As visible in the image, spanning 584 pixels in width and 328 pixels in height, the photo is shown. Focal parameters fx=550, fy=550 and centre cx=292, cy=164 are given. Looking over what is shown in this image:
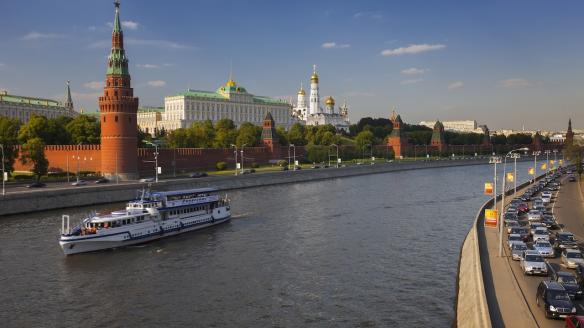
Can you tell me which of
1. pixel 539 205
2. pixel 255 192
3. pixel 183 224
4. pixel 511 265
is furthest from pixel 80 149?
pixel 511 265

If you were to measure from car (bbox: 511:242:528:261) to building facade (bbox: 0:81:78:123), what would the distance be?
432 feet

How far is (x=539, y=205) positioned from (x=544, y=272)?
24.2m

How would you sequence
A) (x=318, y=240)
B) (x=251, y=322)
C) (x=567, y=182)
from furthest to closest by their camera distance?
1. (x=567, y=182)
2. (x=318, y=240)
3. (x=251, y=322)

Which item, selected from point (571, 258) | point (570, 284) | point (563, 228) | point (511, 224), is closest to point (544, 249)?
point (571, 258)

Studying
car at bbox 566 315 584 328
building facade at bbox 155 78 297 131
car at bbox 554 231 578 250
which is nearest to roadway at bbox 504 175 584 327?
car at bbox 554 231 578 250

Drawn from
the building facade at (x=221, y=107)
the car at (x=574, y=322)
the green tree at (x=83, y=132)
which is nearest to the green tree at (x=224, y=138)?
the green tree at (x=83, y=132)

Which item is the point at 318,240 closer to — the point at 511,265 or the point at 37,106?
the point at 511,265

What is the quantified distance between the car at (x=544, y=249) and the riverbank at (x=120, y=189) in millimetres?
42397

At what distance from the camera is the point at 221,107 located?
570ft

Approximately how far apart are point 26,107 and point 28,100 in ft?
21.1

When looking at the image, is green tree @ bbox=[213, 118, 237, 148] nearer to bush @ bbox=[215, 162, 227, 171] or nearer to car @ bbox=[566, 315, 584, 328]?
bush @ bbox=[215, 162, 227, 171]

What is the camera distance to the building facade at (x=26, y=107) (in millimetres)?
145125

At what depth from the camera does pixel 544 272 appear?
77.2 ft

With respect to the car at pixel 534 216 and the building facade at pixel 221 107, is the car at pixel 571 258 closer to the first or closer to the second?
the car at pixel 534 216
